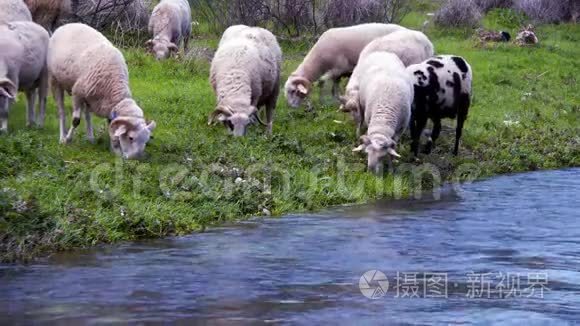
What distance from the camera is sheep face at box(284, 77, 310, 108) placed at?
20.0 metres

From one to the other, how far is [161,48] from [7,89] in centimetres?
851

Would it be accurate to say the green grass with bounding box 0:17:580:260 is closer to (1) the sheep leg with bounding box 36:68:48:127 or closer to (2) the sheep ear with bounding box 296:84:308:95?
(1) the sheep leg with bounding box 36:68:48:127

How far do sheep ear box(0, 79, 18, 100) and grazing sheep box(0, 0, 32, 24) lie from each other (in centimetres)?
201

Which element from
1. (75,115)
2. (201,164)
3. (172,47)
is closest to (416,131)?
(201,164)

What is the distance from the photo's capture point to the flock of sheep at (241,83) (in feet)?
49.8

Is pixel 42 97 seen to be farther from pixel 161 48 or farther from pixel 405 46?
pixel 161 48

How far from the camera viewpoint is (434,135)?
17875 millimetres

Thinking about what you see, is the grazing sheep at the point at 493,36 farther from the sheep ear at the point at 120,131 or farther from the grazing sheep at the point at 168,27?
the sheep ear at the point at 120,131

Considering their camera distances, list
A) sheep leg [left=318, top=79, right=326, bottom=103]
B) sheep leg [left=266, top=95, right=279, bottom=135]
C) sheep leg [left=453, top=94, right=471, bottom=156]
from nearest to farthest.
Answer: sheep leg [left=453, top=94, right=471, bottom=156] → sheep leg [left=266, top=95, right=279, bottom=135] → sheep leg [left=318, top=79, right=326, bottom=103]

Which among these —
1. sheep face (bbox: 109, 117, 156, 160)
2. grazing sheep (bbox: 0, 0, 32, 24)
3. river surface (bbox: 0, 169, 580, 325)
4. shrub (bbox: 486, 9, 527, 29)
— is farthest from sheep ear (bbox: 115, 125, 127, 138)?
shrub (bbox: 486, 9, 527, 29)

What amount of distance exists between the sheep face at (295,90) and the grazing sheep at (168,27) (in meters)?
4.17

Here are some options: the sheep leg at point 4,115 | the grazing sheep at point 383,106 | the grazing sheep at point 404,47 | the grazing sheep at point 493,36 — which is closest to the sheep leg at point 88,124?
the sheep leg at point 4,115

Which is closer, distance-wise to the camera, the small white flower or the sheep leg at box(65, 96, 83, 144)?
the sheep leg at box(65, 96, 83, 144)

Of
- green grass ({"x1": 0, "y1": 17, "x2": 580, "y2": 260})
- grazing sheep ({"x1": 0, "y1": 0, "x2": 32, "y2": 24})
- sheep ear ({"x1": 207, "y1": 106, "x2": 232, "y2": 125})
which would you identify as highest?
grazing sheep ({"x1": 0, "y1": 0, "x2": 32, "y2": 24})
